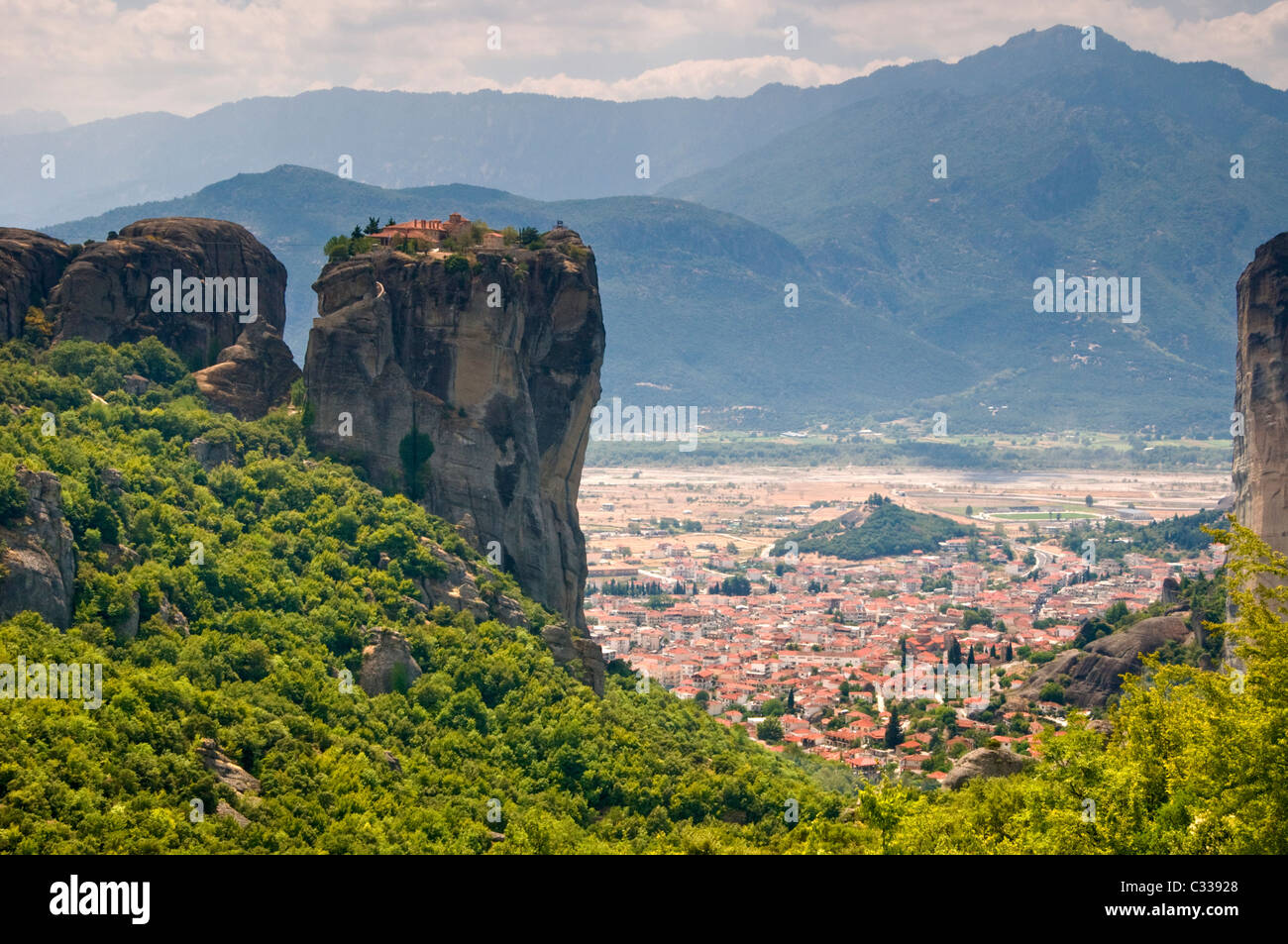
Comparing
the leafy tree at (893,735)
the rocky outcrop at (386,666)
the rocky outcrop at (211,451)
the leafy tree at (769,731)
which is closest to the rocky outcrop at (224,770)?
the rocky outcrop at (386,666)

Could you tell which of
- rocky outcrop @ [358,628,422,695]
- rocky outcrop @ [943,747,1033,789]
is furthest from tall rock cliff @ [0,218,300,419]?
rocky outcrop @ [943,747,1033,789]

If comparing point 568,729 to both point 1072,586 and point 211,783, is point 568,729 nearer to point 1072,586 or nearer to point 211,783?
point 211,783

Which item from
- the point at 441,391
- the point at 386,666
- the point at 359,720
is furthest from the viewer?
the point at 441,391

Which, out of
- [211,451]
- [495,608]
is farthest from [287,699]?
[211,451]

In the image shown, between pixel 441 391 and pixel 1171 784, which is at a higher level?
pixel 441 391

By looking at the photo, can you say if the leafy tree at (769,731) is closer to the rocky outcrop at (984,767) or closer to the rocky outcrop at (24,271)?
the rocky outcrop at (984,767)

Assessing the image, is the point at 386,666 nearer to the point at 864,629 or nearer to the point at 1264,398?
the point at 1264,398

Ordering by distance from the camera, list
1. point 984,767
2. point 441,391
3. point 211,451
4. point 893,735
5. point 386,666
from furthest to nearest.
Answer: point 893,735, point 441,391, point 211,451, point 386,666, point 984,767
